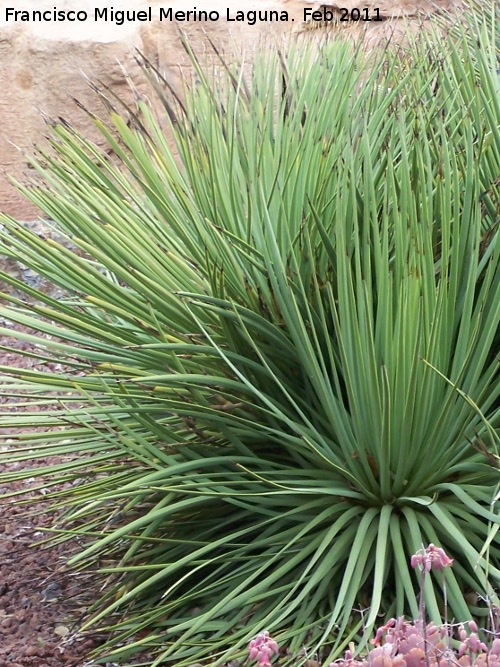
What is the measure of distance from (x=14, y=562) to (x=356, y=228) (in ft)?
3.94

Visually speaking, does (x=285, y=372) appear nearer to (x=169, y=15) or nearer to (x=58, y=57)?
(x=58, y=57)

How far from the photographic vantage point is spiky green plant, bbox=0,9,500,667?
1633mm

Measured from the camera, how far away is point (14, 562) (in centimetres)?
220

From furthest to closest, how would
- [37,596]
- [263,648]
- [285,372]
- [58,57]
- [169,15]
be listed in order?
1. [169,15]
2. [58,57]
3. [37,596]
4. [285,372]
5. [263,648]

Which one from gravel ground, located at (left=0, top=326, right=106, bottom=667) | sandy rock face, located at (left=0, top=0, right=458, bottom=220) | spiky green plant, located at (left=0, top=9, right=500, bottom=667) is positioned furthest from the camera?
sandy rock face, located at (left=0, top=0, right=458, bottom=220)

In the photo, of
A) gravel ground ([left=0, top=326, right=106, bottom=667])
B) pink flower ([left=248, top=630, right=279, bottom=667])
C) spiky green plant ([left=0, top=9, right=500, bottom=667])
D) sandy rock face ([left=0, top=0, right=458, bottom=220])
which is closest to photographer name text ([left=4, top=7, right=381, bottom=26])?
sandy rock face ([left=0, top=0, right=458, bottom=220])

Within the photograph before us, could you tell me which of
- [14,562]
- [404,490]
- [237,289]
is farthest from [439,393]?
[14,562]

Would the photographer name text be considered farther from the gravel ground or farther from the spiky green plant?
the gravel ground

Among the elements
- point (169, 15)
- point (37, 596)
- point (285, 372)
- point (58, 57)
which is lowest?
point (37, 596)

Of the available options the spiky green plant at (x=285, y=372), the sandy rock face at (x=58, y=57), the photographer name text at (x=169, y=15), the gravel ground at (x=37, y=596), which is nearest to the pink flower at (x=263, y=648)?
the spiky green plant at (x=285, y=372)

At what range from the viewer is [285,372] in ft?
6.35

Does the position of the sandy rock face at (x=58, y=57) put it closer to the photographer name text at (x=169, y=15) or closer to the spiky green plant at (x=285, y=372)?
the photographer name text at (x=169, y=15)

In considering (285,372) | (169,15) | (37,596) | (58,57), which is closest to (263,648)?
(285,372)

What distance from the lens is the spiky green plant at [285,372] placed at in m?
1.63
